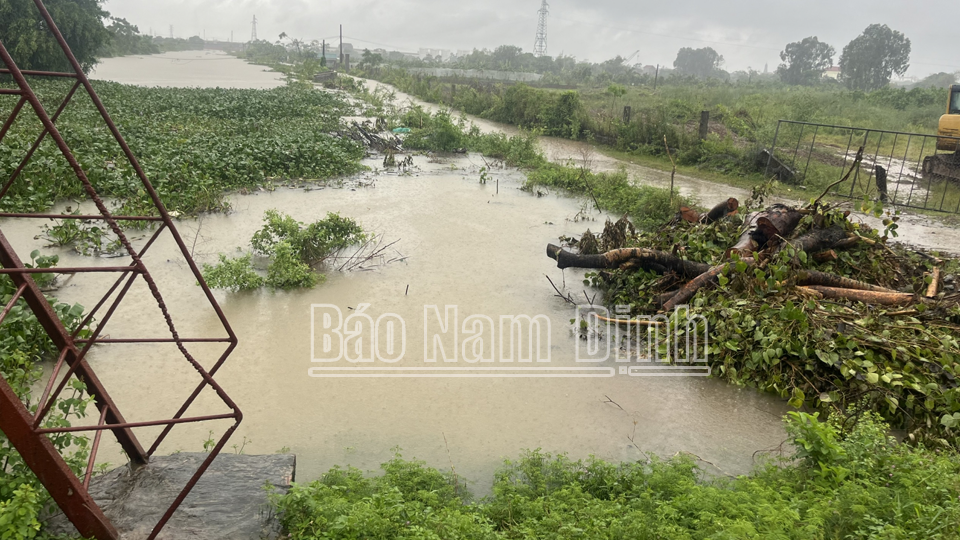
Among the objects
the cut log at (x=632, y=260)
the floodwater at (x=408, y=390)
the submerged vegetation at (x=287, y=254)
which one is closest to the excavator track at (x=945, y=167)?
the cut log at (x=632, y=260)

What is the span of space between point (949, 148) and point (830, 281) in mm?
9259

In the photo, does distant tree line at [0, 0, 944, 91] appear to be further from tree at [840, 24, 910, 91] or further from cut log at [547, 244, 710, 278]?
cut log at [547, 244, 710, 278]

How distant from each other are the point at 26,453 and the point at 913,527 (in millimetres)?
3880

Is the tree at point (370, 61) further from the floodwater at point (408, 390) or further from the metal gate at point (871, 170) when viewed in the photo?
the floodwater at point (408, 390)

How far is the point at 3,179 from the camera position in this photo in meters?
8.18

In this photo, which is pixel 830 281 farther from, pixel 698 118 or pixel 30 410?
pixel 698 118

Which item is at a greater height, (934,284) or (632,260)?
(934,284)

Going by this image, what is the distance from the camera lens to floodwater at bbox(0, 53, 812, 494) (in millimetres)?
Result: 4350

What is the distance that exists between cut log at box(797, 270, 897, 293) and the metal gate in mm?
3570

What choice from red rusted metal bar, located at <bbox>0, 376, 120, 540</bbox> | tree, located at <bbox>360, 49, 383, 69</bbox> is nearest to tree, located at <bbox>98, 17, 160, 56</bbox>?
tree, located at <bbox>360, 49, 383, 69</bbox>

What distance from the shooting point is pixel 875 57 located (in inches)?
1827

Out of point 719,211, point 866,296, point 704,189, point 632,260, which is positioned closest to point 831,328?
point 866,296

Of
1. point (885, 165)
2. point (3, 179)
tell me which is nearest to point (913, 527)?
point (3, 179)

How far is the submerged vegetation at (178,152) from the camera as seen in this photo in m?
8.74
